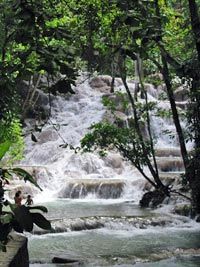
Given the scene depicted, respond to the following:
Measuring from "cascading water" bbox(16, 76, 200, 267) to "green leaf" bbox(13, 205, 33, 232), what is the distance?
7.86 feet

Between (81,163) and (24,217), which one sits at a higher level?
(81,163)

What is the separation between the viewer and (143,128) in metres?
25.4

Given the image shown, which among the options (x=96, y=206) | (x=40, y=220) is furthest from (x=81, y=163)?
(x=40, y=220)

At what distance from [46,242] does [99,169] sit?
38.9 feet

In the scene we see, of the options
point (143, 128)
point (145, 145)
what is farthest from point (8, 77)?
point (143, 128)

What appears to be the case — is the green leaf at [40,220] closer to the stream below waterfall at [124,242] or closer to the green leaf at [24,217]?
the green leaf at [24,217]

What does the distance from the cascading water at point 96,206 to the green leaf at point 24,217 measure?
2397mm

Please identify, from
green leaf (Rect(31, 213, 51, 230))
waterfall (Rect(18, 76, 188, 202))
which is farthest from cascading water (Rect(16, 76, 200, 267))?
green leaf (Rect(31, 213, 51, 230))

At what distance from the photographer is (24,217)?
199 centimetres

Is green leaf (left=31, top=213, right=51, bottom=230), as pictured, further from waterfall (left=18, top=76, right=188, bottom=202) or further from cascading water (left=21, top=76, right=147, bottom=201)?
cascading water (left=21, top=76, right=147, bottom=201)

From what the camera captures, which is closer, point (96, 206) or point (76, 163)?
point (96, 206)

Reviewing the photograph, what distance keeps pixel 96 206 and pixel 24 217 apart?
47.8 ft

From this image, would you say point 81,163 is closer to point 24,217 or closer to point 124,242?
point 124,242

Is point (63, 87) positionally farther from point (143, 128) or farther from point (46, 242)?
point (143, 128)
